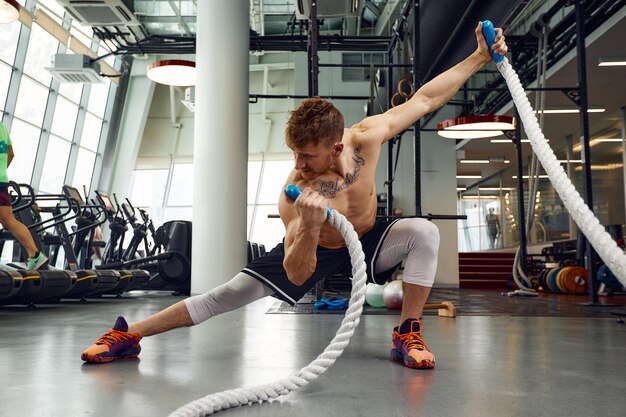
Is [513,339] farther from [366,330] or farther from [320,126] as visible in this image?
[320,126]

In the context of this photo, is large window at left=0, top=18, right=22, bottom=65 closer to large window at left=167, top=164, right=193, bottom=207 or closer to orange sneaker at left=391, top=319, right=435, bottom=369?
large window at left=167, top=164, right=193, bottom=207

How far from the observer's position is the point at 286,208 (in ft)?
5.58

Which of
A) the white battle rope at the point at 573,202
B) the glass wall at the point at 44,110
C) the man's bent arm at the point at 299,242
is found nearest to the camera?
the white battle rope at the point at 573,202

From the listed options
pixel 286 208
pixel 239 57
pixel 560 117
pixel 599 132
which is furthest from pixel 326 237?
pixel 599 132

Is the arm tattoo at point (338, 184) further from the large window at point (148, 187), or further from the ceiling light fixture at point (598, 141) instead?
the large window at point (148, 187)

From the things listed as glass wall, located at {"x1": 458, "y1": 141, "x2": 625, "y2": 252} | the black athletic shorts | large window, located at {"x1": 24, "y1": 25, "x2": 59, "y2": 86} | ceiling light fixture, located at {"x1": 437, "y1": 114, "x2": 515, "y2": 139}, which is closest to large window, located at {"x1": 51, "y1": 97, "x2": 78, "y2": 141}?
large window, located at {"x1": 24, "y1": 25, "x2": 59, "y2": 86}

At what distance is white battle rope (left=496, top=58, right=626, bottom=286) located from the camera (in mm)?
850

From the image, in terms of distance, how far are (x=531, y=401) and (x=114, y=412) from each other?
36.5 inches

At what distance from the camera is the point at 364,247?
1964 mm

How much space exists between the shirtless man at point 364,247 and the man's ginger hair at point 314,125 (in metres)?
0.07

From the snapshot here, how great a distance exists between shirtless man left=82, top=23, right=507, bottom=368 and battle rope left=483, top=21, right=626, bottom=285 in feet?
1.43

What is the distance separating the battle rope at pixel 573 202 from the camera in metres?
0.85

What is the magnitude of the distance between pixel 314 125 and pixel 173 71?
5.71 m

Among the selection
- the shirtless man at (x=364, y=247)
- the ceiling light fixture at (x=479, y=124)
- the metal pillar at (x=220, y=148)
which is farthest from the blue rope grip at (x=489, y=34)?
the ceiling light fixture at (x=479, y=124)
